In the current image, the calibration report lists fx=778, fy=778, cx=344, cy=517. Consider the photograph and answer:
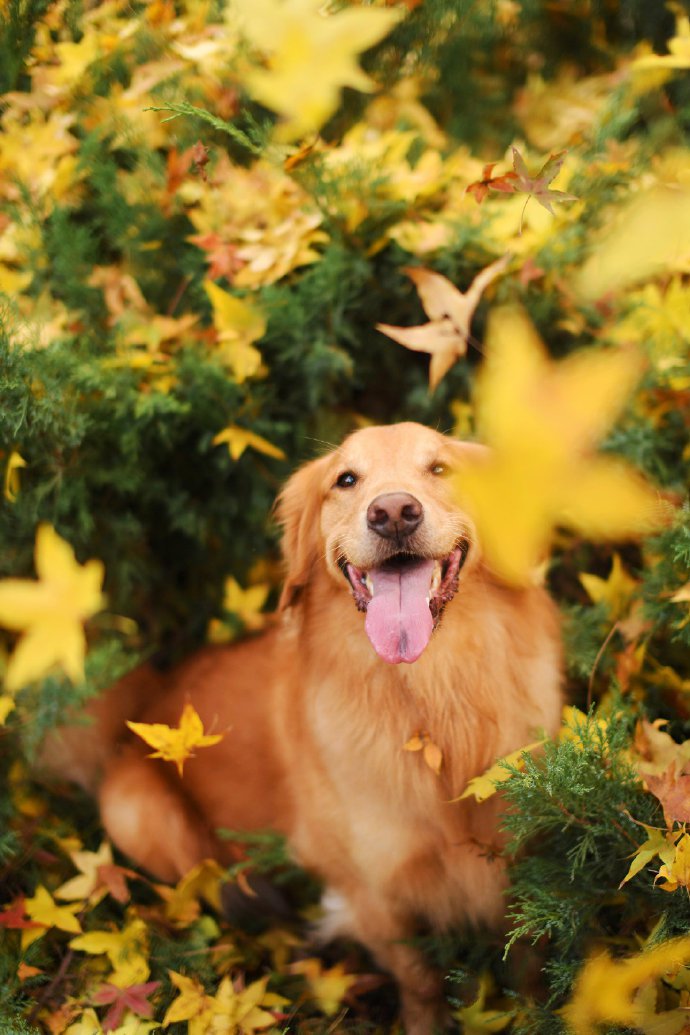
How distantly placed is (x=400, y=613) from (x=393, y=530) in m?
0.19

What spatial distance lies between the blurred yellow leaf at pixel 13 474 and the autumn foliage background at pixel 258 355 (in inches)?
0.4

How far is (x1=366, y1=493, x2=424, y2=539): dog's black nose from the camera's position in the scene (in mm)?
1586

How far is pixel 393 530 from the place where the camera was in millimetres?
1603

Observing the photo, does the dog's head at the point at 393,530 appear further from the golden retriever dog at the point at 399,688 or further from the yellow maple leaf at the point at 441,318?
the yellow maple leaf at the point at 441,318

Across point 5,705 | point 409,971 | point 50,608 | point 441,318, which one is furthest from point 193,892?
point 441,318

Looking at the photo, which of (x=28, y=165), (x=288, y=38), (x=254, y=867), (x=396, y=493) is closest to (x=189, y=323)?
(x=28, y=165)

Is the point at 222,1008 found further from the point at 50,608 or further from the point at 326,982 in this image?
the point at 50,608

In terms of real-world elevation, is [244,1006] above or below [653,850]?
below

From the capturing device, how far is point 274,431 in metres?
2.48

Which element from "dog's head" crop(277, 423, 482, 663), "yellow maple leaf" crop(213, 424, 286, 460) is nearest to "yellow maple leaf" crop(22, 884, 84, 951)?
"dog's head" crop(277, 423, 482, 663)

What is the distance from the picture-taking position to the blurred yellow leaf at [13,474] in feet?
6.55

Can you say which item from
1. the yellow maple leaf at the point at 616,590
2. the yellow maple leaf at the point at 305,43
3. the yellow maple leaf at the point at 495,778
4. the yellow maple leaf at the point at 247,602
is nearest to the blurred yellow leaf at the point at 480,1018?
the yellow maple leaf at the point at 495,778

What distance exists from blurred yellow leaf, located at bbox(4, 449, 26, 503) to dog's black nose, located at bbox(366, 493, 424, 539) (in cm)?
98

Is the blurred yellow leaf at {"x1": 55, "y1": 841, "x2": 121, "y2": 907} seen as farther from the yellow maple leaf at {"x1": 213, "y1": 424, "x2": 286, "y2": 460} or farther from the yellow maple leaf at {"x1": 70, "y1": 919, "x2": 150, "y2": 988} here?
the yellow maple leaf at {"x1": 213, "y1": 424, "x2": 286, "y2": 460}
